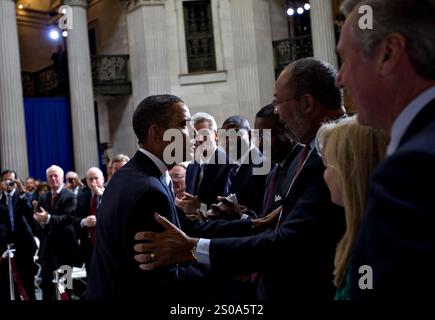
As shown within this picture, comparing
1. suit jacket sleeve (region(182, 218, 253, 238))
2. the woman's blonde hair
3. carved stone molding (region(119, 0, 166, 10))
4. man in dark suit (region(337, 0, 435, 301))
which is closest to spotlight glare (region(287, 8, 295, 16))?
carved stone molding (region(119, 0, 166, 10))

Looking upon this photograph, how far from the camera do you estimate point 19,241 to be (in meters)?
8.83

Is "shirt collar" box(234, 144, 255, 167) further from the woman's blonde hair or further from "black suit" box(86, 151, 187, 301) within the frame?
the woman's blonde hair

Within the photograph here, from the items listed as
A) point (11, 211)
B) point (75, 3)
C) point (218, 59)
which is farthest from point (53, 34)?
point (11, 211)

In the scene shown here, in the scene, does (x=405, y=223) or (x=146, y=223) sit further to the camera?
(x=146, y=223)

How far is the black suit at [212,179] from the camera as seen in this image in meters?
5.06

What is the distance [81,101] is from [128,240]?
14740 mm

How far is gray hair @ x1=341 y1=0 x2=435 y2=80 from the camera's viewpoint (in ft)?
4.04

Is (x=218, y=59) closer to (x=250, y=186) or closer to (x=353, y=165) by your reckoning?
(x=250, y=186)

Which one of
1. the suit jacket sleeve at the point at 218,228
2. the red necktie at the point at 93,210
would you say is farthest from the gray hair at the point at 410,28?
the red necktie at the point at 93,210

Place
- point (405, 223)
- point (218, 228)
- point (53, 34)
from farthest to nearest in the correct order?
point (53, 34) → point (218, 228) → point (405, 223)

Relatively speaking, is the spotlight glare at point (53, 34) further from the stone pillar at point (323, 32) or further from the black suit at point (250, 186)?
the black suit at point (250, 186)

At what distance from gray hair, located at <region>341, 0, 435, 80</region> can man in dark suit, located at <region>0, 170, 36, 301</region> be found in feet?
26.7

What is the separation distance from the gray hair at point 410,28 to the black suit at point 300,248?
108 cm

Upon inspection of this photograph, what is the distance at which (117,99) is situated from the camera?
61.4 ft
